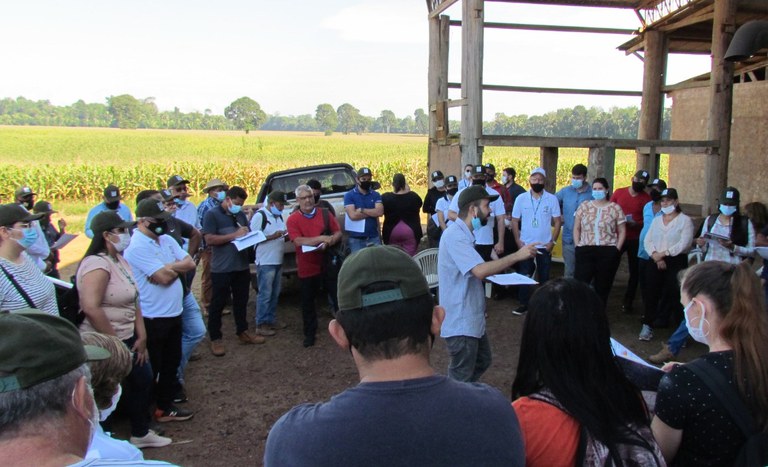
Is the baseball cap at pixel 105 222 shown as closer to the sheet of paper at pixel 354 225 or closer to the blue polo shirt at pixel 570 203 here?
the sheet of paper at pixel 354 225

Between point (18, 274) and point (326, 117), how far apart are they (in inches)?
4216

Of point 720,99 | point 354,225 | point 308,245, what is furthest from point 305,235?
point 720,99

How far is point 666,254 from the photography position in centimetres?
677

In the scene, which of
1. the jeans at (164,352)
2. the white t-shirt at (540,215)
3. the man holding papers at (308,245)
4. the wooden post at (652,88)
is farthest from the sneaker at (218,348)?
the wooden post at (652,88)

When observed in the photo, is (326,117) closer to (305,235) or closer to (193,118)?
(193,118)

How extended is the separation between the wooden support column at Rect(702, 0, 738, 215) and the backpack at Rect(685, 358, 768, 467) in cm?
818

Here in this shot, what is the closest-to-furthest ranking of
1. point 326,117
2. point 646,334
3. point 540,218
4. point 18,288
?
point 18,288 → point 646,334 → point 540,218 → point 326,117

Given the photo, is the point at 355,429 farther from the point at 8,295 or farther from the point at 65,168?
the point at 65,168

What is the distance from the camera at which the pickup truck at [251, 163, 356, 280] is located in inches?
326

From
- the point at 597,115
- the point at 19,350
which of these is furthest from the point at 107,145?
the point at 19,350

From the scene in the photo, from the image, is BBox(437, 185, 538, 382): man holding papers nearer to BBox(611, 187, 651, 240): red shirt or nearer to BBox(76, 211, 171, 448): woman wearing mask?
BBox(76, 211, 171, 448): woman wearing mask

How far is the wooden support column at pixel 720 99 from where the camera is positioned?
28.6 feet

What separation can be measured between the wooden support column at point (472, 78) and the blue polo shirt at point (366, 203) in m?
2.11

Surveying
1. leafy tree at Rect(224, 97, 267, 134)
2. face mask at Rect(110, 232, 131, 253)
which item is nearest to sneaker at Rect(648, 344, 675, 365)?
face mask at Rect(110, 232, 131, 253)
